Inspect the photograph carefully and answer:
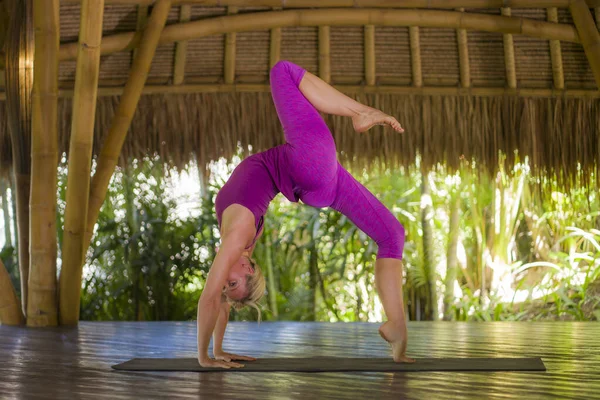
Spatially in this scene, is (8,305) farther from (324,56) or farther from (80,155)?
(324,56)

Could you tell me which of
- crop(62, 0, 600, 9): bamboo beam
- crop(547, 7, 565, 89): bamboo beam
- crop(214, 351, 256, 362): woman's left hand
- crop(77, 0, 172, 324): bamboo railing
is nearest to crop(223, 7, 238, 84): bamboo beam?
crop(62, 0, 600, 9): bamboo beam

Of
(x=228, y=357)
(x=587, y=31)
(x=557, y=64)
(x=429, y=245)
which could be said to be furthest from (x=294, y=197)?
(x=429, y=245)

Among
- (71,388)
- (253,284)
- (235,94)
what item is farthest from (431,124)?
(71,388)

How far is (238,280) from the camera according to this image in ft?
8.52

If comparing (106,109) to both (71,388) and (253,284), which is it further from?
(71,388)

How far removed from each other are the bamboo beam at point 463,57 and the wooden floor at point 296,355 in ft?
5.62

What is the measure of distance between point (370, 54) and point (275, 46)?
2.10 ft

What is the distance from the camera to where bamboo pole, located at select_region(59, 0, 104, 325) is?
4.02 metres

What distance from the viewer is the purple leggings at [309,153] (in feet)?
8.30

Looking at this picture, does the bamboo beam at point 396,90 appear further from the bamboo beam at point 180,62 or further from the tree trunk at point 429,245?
the tree trunk at point 429,245

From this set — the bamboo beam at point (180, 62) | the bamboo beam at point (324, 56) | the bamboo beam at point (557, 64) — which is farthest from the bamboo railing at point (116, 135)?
the bamboo beam at point (557, 64)

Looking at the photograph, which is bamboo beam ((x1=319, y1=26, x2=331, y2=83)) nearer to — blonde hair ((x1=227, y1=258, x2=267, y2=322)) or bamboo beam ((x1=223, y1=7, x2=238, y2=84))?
bamboo beam ((x1=223, y1=7, x2=238, y2=84))

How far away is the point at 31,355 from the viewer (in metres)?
2.90

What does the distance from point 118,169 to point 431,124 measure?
215 cm
